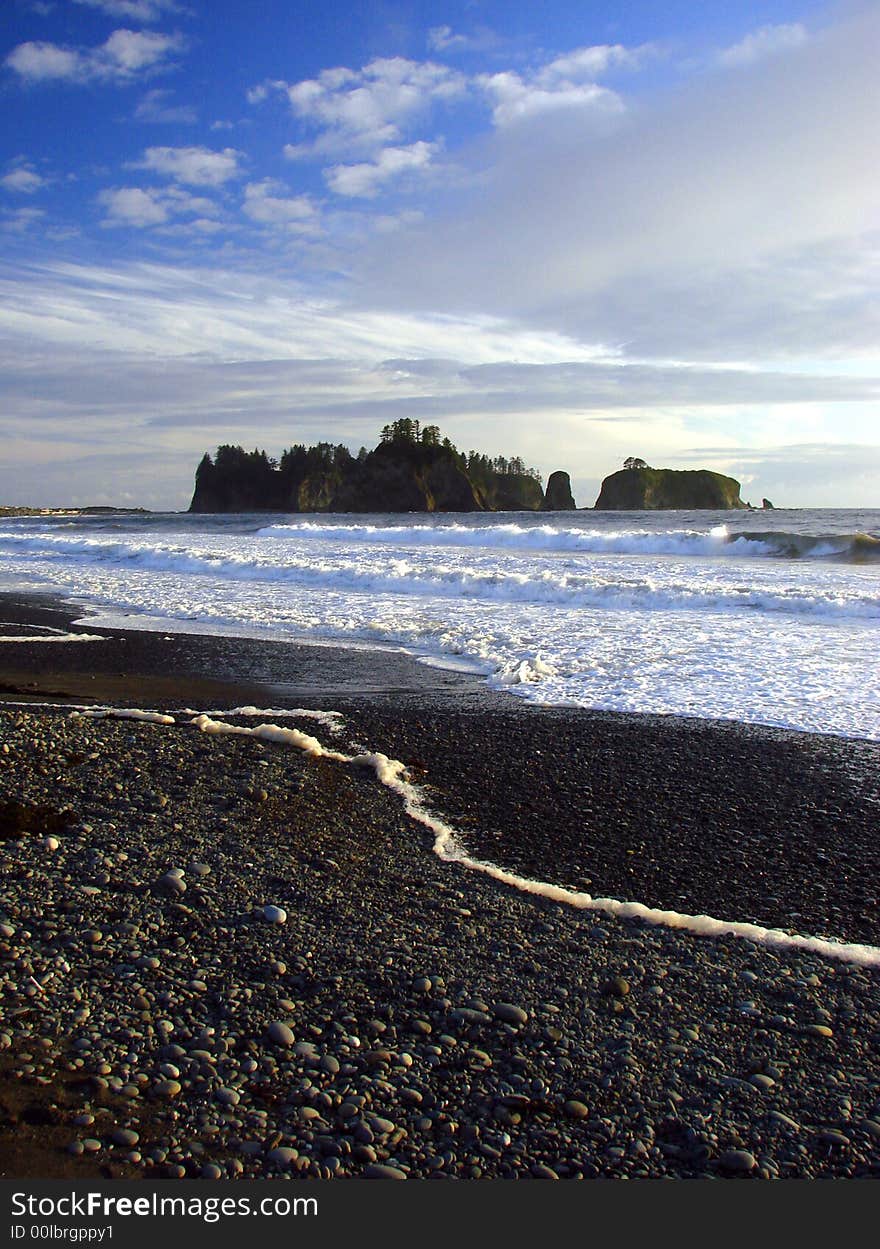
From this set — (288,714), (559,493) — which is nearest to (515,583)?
(288,714)

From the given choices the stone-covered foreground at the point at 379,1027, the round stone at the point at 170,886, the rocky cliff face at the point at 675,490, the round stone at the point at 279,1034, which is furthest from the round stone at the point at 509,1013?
the rocky cliff face at the point at 675,490

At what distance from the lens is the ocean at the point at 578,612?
8281 millimetres

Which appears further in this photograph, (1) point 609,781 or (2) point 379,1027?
(1) point 609,781

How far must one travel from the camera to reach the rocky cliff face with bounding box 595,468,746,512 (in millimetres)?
112375

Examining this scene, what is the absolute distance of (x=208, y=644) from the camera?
35.5 ft

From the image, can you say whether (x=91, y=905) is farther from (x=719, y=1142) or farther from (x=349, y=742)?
(x=349, y=742)

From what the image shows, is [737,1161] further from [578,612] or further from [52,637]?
[578,612]

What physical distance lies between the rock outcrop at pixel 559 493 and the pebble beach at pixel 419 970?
134 metres

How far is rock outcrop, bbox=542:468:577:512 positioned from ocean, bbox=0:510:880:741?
11046 cm

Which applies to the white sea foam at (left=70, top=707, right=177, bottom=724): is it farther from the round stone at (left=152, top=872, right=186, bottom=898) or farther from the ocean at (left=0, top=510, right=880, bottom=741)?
the ocean at (left=0, top=510, right=880, bottom=741)

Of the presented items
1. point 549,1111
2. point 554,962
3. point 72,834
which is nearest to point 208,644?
point 72,834

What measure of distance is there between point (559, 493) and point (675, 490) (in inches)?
1104

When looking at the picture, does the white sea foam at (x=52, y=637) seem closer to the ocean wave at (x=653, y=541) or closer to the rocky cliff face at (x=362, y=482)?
the ocean wave at (x=653, y=541)

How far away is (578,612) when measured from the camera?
14.1 meters
